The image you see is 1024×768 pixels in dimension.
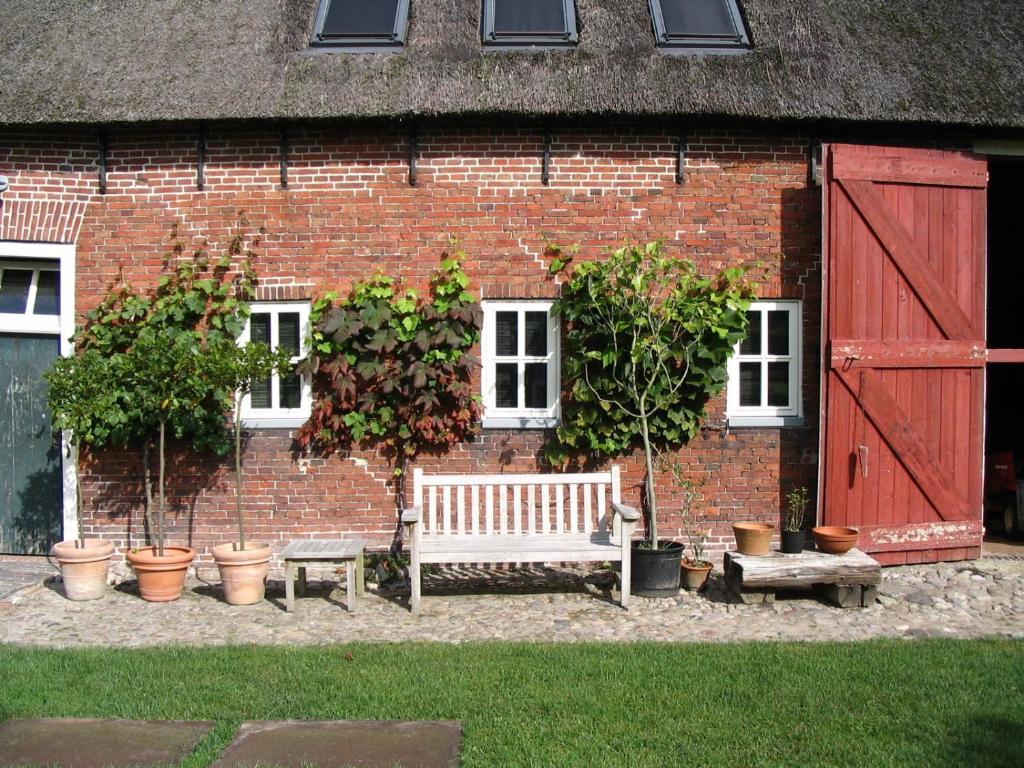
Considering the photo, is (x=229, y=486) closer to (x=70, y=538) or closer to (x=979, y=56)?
(x=70, y=538)

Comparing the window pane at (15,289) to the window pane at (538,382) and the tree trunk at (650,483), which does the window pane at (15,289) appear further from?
the tree trunk at (650,483)

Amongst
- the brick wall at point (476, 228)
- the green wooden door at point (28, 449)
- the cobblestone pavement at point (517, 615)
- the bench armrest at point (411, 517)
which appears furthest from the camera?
→ the green wooden door at point (28, 449)

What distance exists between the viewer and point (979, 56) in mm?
8242

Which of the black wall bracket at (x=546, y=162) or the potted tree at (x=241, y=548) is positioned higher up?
the black wall bracket at (x=546, y=162)

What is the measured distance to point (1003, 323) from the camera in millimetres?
11688

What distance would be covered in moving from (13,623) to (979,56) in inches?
347

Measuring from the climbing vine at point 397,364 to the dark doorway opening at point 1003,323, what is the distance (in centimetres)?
571

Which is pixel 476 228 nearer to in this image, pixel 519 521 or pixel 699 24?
pixel 519 521

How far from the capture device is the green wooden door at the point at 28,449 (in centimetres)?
817

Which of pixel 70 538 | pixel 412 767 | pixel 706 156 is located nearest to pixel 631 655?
pixel 412 767

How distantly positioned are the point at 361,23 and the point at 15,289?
3781 mm

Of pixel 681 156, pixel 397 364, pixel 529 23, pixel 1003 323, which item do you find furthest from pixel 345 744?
pixel 1003 323

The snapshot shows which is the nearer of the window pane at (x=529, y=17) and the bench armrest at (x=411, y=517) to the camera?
the bench armrest at (x=411, y=517)

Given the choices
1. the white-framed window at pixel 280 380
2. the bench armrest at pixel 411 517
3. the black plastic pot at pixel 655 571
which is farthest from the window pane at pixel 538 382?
the white-framed window at pixel 280 380
